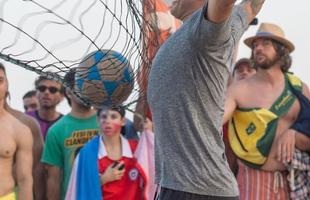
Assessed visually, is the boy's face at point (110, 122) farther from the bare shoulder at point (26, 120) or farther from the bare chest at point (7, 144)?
the bare chest at point (7, 144)

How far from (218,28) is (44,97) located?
313cm

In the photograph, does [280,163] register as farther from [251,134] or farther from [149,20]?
[149,20]

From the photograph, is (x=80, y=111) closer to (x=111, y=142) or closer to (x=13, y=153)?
(x=111, y=142)

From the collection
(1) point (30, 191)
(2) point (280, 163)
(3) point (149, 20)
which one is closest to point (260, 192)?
(2) point (280, 163)

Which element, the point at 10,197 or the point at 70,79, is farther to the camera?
the point at 10,197

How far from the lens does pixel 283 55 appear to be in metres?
4.17

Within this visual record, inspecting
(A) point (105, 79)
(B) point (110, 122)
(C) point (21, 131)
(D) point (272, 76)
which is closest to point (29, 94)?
(B) point (110, 122)

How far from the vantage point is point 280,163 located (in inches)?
155

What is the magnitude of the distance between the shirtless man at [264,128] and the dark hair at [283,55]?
3 cm

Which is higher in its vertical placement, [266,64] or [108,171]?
[266,64]

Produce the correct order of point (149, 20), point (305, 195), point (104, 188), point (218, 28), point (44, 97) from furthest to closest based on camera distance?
1. point (44, 97)
2. point (104, 188)
3. point (305, 195)
4. point (149, 20)
5. point (218, 28)

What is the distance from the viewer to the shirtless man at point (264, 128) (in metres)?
3.92

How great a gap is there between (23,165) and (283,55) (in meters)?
1.55

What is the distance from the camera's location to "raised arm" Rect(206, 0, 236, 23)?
1859 millimetres
